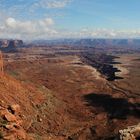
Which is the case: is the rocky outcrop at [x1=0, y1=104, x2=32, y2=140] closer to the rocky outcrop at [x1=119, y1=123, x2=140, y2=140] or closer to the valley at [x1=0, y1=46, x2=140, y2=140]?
the valley at [x1=0, y1=46, x2=140, y2=140]

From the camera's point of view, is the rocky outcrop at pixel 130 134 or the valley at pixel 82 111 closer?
the rocky outcrop at pixel 130 134

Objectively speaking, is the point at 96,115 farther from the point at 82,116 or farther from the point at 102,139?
the point at 102,139

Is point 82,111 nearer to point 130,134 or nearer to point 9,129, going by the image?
point 9,129

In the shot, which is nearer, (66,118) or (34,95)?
(66,118)

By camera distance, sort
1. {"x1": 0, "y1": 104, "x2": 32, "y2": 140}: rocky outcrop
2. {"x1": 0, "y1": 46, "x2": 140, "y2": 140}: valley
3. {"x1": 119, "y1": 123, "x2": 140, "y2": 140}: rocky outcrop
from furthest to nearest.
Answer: {"x1": 0, "y1": 46, "x2": 140, "y2": 140}: valley → {"x1": 0, "y1": 104, "x2": 32, "y2": 140}: rocky outcrop → {"x1": 119, "y1": 123, "x2": 140, "y2": 140}: rocky outcrop

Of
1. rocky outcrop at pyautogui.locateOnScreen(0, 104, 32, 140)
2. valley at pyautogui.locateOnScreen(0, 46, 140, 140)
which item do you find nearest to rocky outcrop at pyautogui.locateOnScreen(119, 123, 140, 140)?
valley at pyautogui.locateOnScreen(0, 46, 140, 140)

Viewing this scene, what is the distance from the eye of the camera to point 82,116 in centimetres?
5262

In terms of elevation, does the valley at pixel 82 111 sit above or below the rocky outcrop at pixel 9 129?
below

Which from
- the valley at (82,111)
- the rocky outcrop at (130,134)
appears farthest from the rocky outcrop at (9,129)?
the rocky outcrop at (130,134)

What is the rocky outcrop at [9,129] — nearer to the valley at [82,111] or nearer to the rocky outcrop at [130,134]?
the valley at [82,111]

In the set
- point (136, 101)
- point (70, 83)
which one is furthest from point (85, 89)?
point (136, 101)

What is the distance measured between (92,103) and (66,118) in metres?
12.7

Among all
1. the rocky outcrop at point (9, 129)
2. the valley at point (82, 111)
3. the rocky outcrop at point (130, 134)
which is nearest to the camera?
the rocky outcrop at point (130, 134)

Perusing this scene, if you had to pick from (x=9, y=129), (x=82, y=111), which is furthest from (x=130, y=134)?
→ (x=82, y=111)
